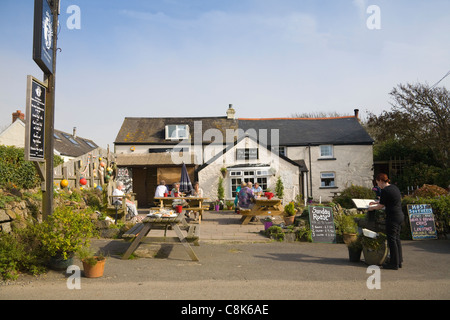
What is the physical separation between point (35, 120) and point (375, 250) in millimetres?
6994

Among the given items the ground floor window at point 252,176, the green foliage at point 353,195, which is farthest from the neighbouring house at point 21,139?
the green foliage at point 353,195

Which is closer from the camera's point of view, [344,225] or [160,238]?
[160,238]

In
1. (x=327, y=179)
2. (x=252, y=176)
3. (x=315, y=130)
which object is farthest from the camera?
(x=315, y=130)

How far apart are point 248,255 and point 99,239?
4.04 m

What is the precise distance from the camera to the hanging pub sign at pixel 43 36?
6695mm

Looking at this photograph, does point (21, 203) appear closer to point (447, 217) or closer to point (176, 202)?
point (176, 202)

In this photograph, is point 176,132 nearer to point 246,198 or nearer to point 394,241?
point 246,198

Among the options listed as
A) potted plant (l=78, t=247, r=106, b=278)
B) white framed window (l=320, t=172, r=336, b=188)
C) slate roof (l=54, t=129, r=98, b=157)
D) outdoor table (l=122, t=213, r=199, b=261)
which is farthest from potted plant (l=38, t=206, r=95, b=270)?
slate roof (l=54, t=129, r=98, b=157)

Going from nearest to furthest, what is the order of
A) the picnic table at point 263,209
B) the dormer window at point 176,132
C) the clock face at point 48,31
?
the clock face at point 48,31
the picnic table at point 263,209
the dormer window at point 176,132

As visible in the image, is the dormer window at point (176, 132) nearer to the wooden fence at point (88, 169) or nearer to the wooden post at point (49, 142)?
the wooden fence at point (88, 169)

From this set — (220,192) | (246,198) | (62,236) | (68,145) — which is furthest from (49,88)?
(68,145)

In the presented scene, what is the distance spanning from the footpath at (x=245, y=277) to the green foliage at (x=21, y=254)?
0.20 metres

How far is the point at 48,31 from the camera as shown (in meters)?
7.25
